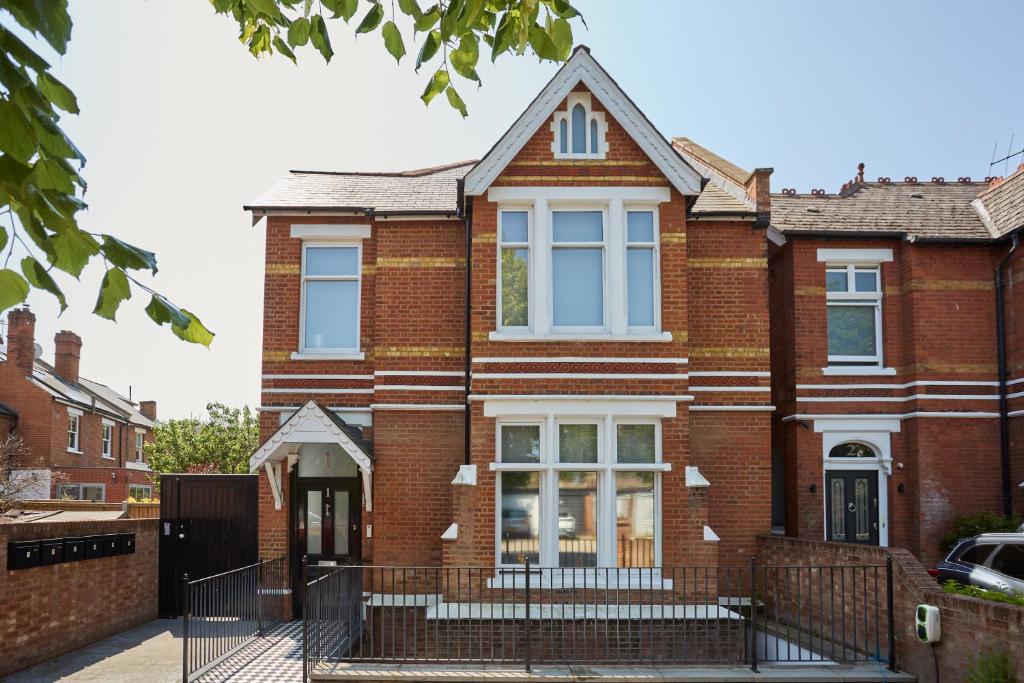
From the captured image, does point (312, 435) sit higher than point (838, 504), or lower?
higher

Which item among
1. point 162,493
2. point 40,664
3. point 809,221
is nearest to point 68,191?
point 40,664

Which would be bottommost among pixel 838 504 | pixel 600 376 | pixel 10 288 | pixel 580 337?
pixel 838 504

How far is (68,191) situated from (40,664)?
10370mm

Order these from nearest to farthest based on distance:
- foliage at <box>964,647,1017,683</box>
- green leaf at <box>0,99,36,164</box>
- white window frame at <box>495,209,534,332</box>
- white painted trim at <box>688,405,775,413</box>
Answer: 1. green leaf at <box>0,99,36,164</box>
2. foliage at <box>964,647,1017,683</box>
3. white window frame at <box>495,209,534,332</box>
4. white painted trim at <box>688,405,775,413</box>

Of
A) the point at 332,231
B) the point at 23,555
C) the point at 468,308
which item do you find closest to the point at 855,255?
the point at 468,308

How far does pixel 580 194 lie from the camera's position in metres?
14.3

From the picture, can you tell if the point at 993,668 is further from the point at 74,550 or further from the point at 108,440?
the point at 108,440

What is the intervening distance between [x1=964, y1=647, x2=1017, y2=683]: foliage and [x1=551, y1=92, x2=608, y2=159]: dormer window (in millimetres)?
8462

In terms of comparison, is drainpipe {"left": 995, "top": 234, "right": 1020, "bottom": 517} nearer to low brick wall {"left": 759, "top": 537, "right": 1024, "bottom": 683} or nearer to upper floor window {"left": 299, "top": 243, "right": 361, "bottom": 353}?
low brick wall {"left": 759, "top": 537, "right": 1024, "bottom": 683}

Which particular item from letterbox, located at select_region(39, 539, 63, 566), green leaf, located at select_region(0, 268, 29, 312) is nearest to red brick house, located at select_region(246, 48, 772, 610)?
→ letterbox, located at select_region(39, 539, 63, 566)

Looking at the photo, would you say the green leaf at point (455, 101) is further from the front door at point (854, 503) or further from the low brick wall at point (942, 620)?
the front door at point (854, 503)

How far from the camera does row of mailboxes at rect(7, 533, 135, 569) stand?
11617mm

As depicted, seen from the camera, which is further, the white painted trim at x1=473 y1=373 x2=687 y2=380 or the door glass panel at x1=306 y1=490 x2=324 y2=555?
the door glass panel at x1=306 y1=490 x2=324 y2=555

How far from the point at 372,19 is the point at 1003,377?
49.8 ft
